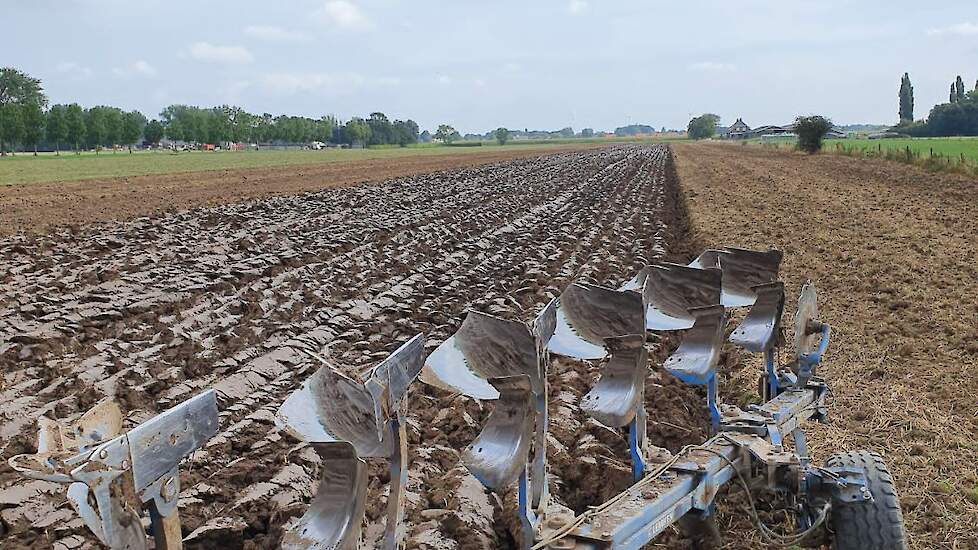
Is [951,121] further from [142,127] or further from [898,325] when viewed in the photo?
[142,127]

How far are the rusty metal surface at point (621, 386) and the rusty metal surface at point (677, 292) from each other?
920 millimetres

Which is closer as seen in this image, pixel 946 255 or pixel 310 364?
pixel 310 364

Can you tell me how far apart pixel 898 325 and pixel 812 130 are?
4224cm

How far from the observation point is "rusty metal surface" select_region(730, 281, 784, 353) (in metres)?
4.48

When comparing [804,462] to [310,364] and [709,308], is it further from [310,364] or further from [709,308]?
[310,364]

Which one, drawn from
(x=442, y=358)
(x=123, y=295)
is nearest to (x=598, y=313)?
(x=442, y=358)

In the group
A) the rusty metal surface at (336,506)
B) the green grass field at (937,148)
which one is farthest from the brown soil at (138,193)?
the green grass field at (937,148)

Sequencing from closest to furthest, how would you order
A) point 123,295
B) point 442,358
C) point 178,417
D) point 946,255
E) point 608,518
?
point 178,417 → point 608,518 → point 442,358 → point 123,295 → point 946,255

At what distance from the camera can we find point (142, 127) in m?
96.4

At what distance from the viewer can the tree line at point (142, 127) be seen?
64375 mm

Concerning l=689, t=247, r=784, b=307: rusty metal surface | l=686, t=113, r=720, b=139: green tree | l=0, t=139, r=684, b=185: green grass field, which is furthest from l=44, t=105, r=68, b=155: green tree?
l=686, t=113, r=720, b=139: green tree

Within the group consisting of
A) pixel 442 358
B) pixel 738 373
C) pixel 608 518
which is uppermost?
pixel 442 358

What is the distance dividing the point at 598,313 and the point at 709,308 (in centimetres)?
58

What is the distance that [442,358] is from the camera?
3.45m
